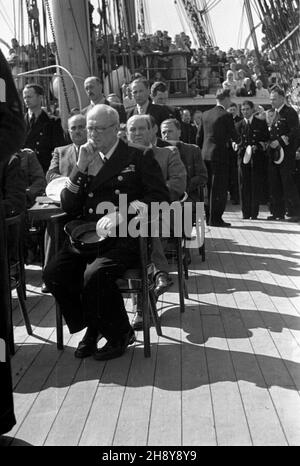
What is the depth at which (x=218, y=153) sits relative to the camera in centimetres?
885

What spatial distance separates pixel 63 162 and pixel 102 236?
1.53m

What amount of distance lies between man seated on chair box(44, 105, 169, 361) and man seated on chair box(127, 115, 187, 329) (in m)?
0.58

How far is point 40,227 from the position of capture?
5.75 metres

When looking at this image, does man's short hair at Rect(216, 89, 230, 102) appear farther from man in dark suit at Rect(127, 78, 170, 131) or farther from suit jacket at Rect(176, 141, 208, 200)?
suit jacket at Rect(176, 141, 208, 200)

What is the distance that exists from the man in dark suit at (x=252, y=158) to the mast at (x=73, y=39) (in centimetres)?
258

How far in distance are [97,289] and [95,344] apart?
0.41 meters

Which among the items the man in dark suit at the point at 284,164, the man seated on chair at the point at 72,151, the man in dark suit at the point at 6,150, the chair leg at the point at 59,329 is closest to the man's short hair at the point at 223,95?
the man in dark suit at the point at 284,164

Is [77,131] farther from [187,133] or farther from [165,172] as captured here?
[187,133]

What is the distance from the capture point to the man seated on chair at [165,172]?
4.50 meters

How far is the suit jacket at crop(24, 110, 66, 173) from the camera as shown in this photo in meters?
6.50

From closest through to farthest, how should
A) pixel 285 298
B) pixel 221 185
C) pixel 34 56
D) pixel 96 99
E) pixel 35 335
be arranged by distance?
pixel 35 335, pixel 285 298, pixel 96 99, pixel 221 185, pixel 34 56

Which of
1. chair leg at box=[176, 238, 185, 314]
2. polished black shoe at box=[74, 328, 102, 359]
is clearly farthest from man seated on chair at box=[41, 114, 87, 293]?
polished black shoe at box=[74, 328, 102, 359]
